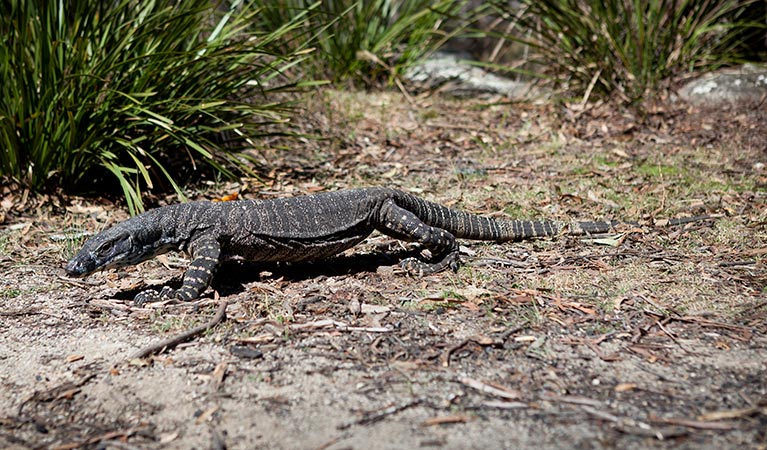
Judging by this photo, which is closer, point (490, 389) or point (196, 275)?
point (490, 389)

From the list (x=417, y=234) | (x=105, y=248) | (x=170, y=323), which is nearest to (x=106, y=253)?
(x=105, y=248)

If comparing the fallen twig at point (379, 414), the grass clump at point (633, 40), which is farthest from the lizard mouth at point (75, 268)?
the grass clump at point (633, 40)

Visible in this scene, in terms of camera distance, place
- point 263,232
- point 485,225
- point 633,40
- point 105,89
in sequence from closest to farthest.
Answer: point 263,232
point 485,225
point 105,89
point 633,40

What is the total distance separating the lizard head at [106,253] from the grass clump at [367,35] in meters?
6.33

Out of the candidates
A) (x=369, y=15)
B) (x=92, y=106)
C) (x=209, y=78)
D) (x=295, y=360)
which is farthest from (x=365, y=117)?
(x=295, y=360)

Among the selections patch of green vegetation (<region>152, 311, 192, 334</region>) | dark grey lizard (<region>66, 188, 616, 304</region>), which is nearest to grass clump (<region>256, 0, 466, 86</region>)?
dark grey lizard (<region>66, 188, 616, 304</region>)

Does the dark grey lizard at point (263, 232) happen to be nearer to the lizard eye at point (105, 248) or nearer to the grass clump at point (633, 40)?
the lizard eye at point (105, 248)

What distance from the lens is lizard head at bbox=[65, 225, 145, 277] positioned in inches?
218

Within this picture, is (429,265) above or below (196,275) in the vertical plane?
below

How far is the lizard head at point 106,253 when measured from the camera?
218 inches

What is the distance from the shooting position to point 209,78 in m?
8.02

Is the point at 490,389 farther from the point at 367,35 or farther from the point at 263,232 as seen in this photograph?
the point at 367,35

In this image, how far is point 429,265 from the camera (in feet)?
20.0

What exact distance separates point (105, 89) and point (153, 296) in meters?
→ 2.75
